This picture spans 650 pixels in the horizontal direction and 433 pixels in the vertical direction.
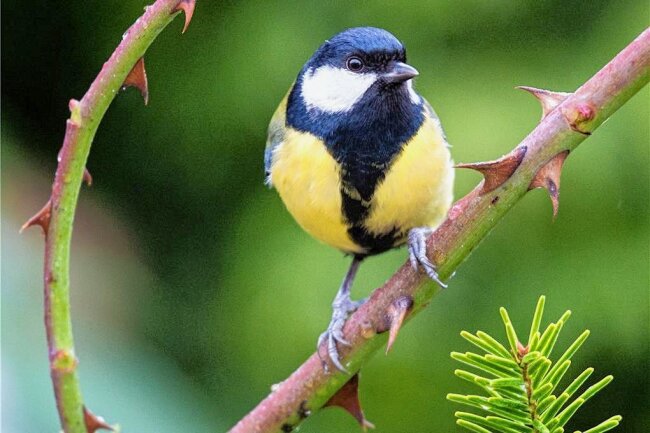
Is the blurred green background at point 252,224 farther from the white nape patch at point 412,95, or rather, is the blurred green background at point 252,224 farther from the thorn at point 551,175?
the thorn at point 551,175

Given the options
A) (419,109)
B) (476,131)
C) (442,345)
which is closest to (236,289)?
(442,345)

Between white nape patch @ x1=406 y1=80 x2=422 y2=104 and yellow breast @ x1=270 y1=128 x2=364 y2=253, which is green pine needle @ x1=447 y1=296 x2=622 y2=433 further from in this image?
white nape patch @ x1=406 y1=80 x2=422 y2=104

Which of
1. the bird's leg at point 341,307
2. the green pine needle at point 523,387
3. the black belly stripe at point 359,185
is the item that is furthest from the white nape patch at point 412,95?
the green pine needle at point 523,387

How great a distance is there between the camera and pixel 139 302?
A: 181cm

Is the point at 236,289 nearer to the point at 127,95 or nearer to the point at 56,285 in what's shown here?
the point at 127,95

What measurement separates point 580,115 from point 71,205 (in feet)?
0.96

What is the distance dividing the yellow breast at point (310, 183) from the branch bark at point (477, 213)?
0.38m

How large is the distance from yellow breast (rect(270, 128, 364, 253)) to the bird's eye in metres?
0.12

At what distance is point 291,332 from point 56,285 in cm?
114

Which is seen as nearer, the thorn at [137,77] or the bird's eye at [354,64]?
the thorn at [137,77]

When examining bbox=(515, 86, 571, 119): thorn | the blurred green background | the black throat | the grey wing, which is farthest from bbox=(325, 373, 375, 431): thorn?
the blurred green background

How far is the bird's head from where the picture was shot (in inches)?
43.9

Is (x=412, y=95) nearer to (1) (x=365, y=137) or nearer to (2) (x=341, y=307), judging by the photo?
(1) (x=365, y=137)

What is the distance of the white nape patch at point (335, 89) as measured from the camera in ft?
3.67
